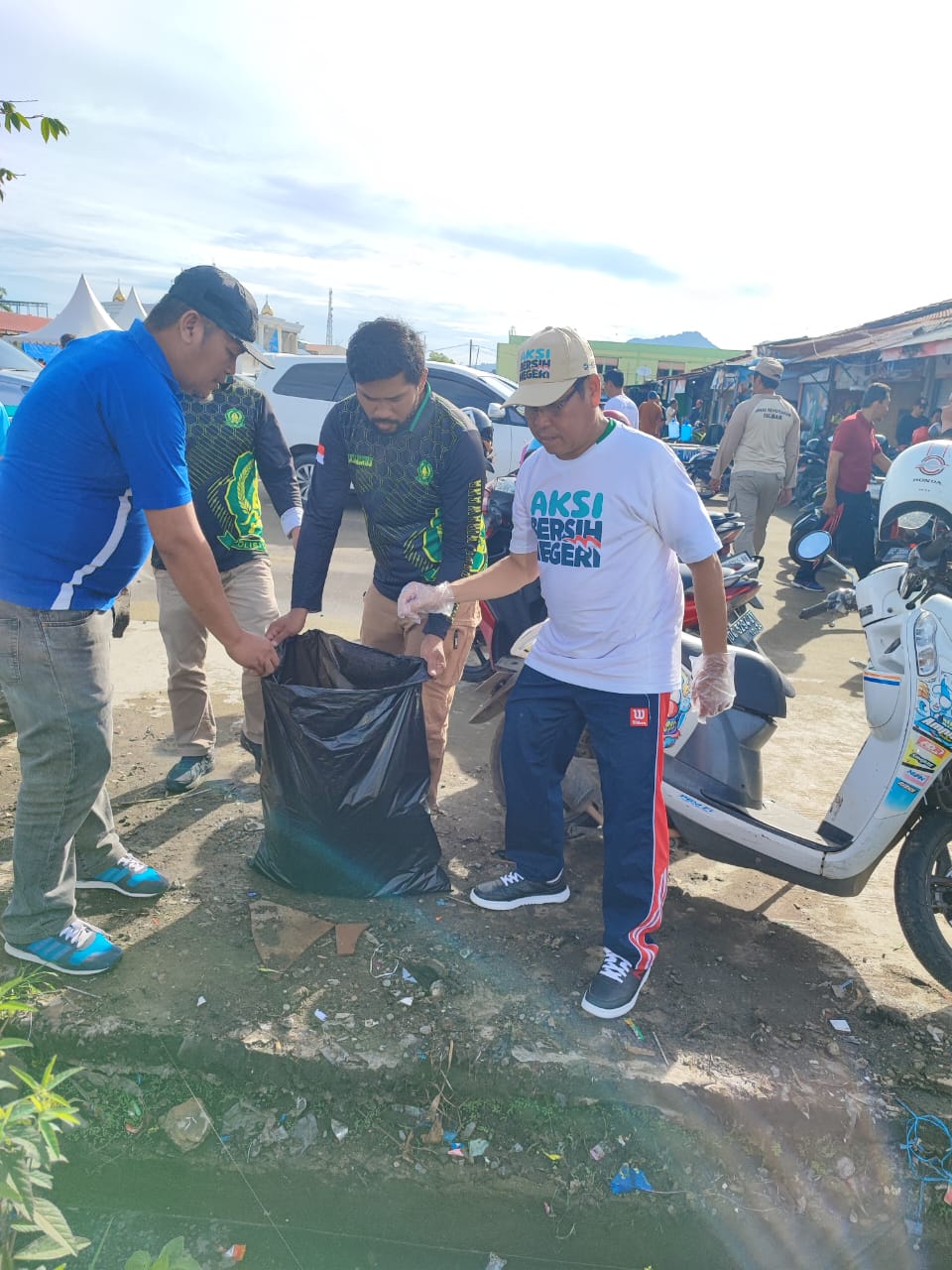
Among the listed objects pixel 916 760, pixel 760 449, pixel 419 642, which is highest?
pixel 760 449

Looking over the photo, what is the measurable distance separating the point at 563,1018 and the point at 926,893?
1.13 metres

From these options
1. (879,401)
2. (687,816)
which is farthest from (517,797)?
(879,401)

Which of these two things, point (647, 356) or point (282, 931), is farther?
point (647, 356)

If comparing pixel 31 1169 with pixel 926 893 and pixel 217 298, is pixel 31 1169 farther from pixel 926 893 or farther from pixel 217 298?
pixel 926 893

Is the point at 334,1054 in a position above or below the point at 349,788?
below

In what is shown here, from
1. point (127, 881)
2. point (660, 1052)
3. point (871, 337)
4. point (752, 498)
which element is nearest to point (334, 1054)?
point (660, 1052)

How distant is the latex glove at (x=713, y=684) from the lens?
2.60 meters

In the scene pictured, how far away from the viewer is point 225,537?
3.56 meters

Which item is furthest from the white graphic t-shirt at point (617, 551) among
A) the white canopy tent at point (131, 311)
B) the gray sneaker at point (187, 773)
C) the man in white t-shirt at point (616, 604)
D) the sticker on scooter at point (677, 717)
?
the white canopy tent at point (131, 311)

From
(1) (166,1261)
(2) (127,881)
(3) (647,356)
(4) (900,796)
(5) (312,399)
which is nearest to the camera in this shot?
(1) (166,1261)

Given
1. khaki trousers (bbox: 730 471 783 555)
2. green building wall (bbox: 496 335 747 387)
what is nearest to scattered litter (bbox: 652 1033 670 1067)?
khaki trousers (bbox: 730 471 783 555)

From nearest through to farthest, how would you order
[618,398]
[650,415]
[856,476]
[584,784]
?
[584,784]
[618,398]
[856,476]
[650,415]

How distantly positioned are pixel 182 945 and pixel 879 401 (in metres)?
7.98

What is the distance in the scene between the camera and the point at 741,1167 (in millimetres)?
2186
